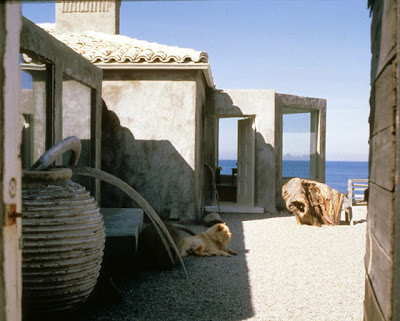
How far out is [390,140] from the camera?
1.73 meters

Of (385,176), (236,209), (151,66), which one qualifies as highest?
(151,66)

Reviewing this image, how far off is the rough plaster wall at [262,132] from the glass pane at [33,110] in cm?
613

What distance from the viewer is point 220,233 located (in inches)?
247

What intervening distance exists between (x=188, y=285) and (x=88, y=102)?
11.6 ft

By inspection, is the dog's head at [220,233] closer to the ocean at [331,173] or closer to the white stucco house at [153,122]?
the white stucco house at [153,122]

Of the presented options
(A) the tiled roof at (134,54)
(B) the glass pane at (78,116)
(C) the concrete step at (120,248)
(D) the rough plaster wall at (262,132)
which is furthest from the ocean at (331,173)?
(C) the concrete step at (120,248)

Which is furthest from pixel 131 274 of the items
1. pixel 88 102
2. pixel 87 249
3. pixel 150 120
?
pixel 150 120

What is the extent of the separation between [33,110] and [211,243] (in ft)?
9.49

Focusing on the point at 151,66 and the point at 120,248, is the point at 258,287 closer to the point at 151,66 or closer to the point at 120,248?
the point at 120,248

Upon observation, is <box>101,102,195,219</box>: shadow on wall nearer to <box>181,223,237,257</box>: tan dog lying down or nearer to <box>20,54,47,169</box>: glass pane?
<box>181,223,237,257</box>: tan dog lying down

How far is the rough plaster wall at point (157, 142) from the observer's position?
29.0 feet

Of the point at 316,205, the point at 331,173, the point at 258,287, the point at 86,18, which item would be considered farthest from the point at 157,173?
the point at 331,173

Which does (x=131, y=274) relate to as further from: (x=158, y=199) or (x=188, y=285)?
(x=158, y=199)

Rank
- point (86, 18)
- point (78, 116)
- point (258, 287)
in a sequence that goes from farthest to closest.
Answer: point (86, 18) → point (78, 116) → point (258, 287)
